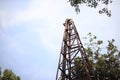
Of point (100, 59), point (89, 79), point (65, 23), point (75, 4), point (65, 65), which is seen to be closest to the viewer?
point (75, 4)

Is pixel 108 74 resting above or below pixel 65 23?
below

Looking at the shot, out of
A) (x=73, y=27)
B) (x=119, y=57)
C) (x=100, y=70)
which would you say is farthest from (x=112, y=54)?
(x=73, y=27)

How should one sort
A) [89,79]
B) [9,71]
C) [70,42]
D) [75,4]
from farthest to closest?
[9,71] < [70,42] < [89,79] < [75,4]

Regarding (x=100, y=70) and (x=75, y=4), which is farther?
(x=100, y=70)

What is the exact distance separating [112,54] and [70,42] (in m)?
8.19

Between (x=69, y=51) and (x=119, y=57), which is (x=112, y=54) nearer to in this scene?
(x=119, y=57)

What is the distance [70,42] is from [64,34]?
108cm

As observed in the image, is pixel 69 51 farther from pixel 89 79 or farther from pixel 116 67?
pixel 116 67

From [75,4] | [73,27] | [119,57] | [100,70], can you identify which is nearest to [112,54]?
[119,57]

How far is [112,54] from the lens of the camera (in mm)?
21734

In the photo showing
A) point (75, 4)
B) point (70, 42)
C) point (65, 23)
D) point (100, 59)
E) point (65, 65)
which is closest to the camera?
point (75, 4)

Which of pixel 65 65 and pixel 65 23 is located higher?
pixel 65 23

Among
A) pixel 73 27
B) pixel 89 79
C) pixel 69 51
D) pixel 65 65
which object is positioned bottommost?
pixel 89 79

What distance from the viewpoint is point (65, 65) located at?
15.1 metres
